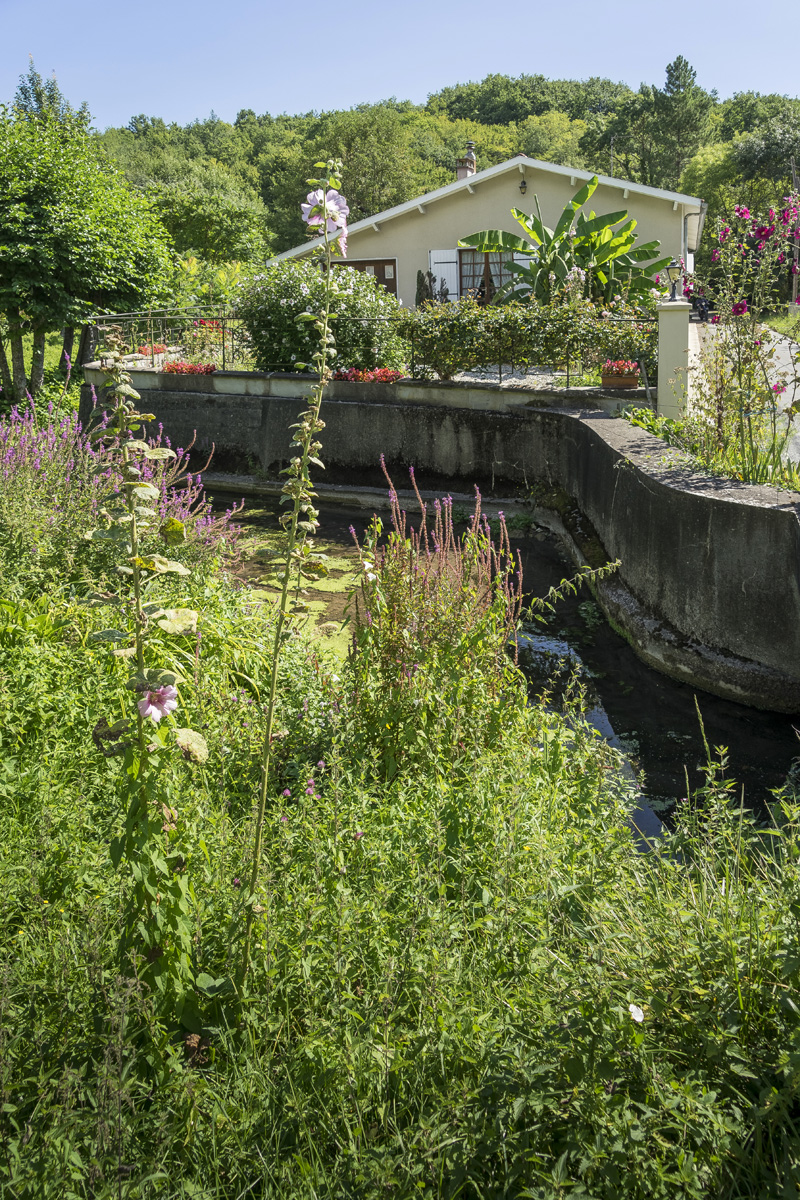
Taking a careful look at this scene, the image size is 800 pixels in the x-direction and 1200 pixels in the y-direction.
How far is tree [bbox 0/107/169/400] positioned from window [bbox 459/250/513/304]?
7867mm

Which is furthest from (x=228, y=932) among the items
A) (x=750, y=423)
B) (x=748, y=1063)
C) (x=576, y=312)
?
(x=576, y=312)

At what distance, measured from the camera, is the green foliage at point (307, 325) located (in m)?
14.8

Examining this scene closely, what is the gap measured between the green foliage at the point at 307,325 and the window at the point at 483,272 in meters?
7.23

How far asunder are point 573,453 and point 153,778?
32.2ft

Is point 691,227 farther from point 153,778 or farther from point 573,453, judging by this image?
point 153,778

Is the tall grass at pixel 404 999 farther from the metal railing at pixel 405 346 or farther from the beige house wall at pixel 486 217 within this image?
the beige house wall at pixel 486 217

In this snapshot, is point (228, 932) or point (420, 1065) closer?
point (420, 1065)

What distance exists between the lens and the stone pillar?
10406mm

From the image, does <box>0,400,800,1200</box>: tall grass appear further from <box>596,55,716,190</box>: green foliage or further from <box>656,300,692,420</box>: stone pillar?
<box>596,55,716,190</box>: green foliage

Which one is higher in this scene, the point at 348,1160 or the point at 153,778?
the point at 153,778

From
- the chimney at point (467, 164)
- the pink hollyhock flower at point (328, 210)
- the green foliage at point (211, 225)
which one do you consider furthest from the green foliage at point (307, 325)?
the green foliage at point (211, 225)

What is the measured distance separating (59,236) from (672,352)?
43.8 ft

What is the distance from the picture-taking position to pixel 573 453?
11.4 meters

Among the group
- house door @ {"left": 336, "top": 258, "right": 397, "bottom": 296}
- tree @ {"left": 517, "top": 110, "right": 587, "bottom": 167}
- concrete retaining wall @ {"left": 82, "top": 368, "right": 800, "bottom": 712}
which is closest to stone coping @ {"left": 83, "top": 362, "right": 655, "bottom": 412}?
concrete retaining wall @ {"left": 82, "top": 368, "right": 800, "bottom": 712}
